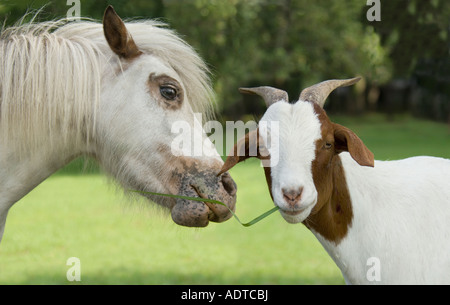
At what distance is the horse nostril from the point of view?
10.9ft

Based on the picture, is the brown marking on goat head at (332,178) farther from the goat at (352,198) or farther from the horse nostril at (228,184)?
the horse nostril at (228,184)

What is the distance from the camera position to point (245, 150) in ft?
10.5

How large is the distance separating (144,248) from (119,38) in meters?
6.82

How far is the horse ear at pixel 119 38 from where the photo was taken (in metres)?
3.24

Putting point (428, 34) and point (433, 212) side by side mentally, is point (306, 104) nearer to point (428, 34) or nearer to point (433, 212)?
point (433, 212)

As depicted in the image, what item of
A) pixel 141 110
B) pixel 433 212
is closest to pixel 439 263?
pixel 433 212

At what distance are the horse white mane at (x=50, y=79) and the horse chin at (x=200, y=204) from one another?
709 millimetres

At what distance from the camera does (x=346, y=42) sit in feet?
84.5

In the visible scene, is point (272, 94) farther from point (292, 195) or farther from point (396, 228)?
point (396, 228)

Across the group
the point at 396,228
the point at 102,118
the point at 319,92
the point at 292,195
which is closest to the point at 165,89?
the point at 102,118

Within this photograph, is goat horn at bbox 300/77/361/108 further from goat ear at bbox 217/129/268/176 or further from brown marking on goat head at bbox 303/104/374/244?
goat ear at bbox 217/129/268/176

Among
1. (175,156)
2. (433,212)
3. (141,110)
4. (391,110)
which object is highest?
(141,110)

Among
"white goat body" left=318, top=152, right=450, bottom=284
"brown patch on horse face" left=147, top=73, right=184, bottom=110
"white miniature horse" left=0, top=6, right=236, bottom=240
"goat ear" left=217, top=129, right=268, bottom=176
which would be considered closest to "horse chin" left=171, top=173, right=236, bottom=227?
"white miniature horse" left=0, top=6, right=236, bottom=240

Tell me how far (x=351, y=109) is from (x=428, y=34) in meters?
27.6
